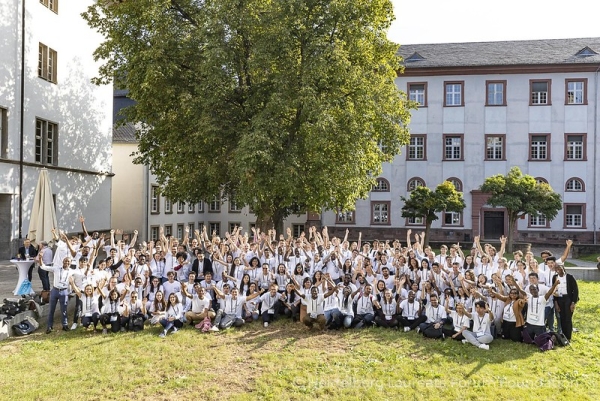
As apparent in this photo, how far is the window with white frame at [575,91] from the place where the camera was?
1416 inches

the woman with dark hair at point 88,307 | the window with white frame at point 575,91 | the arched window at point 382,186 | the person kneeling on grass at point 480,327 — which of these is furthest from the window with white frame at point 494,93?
the woman with dark hair at point 88,307

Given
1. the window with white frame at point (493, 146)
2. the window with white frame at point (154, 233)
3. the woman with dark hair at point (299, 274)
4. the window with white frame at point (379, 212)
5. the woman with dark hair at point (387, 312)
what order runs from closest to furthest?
the woman with dark hair at point (387, 312) → the woman with dark hair at point (299, 274) → the window with white frame at point (154, 233) → the window with white frame at point (493, 146) → the window with white frame at point (379, 212)

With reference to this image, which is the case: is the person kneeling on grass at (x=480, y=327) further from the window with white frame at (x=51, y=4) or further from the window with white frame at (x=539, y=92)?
the window with white frame at (x=539, y=92)

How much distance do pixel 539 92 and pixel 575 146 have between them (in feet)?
15.0

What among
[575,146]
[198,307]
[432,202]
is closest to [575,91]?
[575,146]

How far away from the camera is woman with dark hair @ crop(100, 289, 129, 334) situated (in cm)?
1184

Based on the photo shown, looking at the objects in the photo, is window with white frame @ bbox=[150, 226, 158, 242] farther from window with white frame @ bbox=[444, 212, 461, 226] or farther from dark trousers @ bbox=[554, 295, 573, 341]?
dark trousers @ bbox=[554, 295, 573, 341]

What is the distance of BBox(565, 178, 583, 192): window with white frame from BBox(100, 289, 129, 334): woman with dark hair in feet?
110

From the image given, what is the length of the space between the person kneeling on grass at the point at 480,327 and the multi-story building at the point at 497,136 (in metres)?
26.0

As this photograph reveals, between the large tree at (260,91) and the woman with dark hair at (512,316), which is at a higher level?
the large tree at (260,91)

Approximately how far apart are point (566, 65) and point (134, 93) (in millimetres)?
29982

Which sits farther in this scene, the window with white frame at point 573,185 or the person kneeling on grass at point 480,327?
the window with white frame at point 573,185

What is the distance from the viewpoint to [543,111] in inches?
1426

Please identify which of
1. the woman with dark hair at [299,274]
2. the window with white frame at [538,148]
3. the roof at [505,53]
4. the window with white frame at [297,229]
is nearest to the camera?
the woman with dark hair at [299,274]
